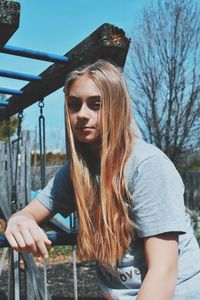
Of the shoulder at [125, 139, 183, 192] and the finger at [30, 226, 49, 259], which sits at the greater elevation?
the shoulder at [125, 139, 183, 192]

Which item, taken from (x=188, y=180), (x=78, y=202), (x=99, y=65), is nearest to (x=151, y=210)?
(x=78, y=202)

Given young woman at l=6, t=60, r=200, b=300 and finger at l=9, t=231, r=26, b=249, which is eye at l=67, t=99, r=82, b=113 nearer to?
young woman at l=6, t=60, r=200, b=300

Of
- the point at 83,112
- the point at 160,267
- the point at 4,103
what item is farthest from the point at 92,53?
the point at 4,103

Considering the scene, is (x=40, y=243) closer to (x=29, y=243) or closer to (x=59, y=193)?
(x=29, y=243)

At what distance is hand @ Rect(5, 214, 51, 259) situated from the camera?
4.01ft

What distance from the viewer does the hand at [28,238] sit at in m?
1.22

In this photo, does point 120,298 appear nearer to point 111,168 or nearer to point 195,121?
point 111,168

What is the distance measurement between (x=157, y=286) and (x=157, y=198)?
211 millimetres

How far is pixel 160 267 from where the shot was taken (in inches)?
48.4

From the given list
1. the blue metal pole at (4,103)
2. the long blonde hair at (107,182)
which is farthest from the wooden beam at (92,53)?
the blue metal pole at (4,103)

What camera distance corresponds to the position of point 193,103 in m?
11.6

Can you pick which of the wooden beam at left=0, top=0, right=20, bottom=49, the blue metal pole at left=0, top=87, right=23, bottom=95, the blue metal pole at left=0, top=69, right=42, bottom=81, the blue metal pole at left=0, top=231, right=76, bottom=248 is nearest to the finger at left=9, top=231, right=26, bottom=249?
the wooden beam at left=0, top=0, right=20, bottom=49

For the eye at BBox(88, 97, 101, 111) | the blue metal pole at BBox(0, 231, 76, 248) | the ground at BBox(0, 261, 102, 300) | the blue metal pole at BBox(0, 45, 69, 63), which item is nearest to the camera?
the eye at BBox(88, 97, 101, 111)

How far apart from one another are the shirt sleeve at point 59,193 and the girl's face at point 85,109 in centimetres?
23
